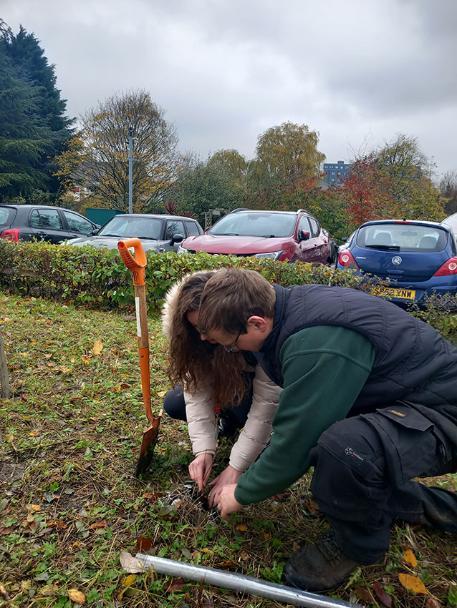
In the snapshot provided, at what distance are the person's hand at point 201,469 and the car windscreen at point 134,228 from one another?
6.62m

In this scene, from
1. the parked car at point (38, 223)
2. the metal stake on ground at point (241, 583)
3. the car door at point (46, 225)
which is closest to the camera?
the metal stake on ground at point (241, 583)

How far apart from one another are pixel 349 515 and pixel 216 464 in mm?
1028

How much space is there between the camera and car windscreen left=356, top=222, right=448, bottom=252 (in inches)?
252

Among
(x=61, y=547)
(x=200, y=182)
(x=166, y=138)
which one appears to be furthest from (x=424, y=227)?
(x=166, y=138)

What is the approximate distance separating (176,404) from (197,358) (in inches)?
20.5

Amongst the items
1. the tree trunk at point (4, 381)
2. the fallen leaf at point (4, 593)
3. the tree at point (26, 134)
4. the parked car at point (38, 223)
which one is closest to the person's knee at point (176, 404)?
the fallen leaf at point (4, 593)

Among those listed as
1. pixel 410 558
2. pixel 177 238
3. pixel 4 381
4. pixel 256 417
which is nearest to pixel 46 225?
pixel 177 238

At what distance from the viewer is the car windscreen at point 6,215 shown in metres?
8.69

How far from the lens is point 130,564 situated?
5.94ft

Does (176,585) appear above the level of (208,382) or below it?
below

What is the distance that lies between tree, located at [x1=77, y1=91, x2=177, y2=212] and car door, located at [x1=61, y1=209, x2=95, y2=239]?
46.0ft

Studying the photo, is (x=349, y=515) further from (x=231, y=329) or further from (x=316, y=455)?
(x=231, y=329)

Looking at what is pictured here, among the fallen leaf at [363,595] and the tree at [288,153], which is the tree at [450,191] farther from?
the fallen leaf at [363,595]

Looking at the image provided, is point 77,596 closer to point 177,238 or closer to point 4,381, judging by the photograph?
point 4,381
